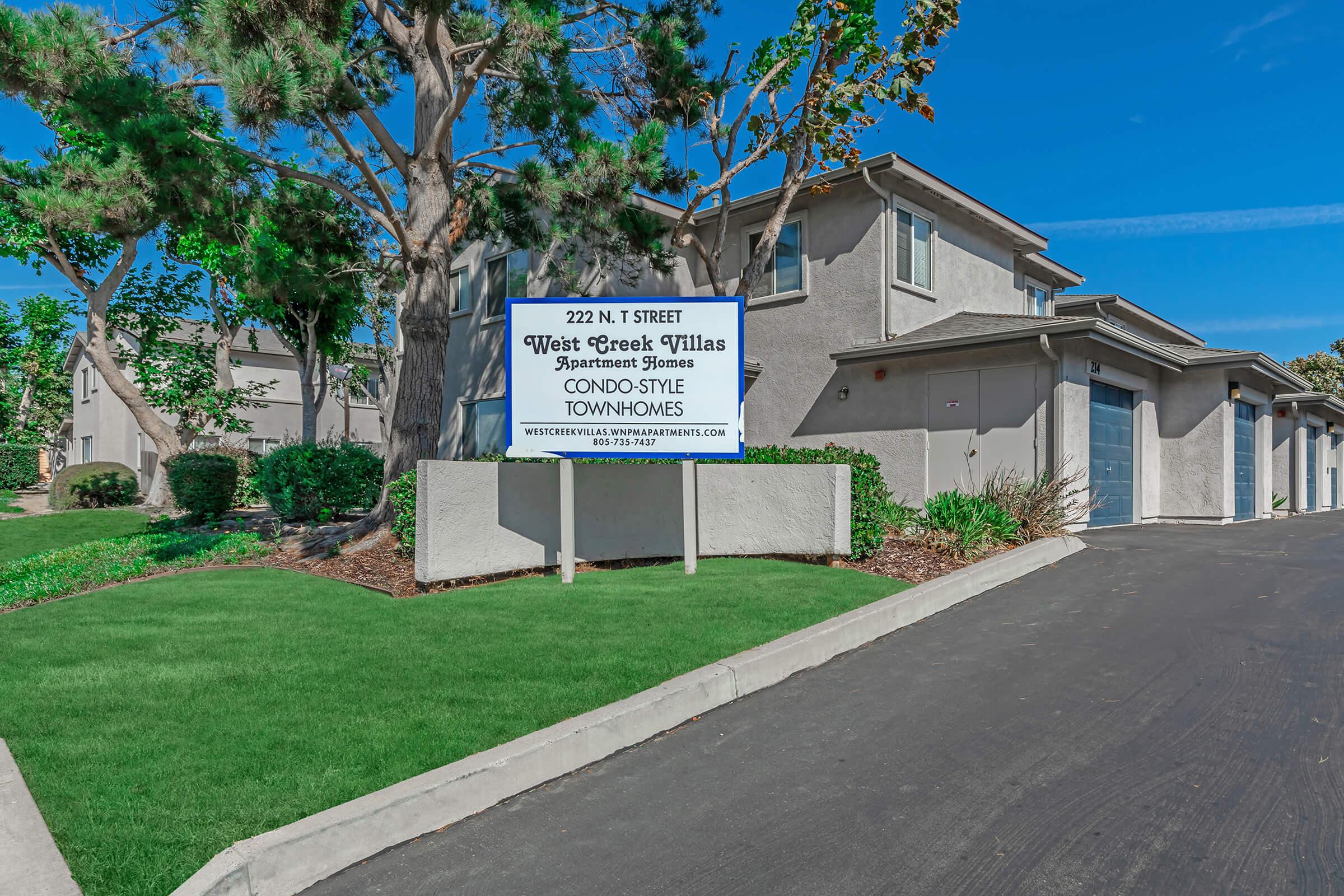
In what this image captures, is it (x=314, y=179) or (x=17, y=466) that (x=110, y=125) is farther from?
(x=17, y=466)

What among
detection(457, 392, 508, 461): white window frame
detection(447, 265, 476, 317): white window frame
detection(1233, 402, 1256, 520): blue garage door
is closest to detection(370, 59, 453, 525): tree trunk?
detection(457, 392, 508, 461): white window frame

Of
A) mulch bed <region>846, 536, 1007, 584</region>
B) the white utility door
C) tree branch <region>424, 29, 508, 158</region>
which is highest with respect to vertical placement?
tree branch <region>424, 29, 508, 158</region>

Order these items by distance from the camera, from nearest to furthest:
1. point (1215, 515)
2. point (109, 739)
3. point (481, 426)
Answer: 1. point (109, 739)
2. point (1215, 515)
3. point (481, 426)

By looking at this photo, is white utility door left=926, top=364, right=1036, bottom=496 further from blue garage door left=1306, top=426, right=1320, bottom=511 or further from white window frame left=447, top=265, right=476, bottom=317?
blue garage door left=1306, top=426, right=1320, bottom=511

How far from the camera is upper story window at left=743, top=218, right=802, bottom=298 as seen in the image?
15.4 m

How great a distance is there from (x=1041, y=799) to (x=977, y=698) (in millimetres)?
1471

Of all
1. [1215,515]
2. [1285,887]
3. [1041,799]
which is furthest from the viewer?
[1215,515]

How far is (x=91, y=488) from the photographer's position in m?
23.0

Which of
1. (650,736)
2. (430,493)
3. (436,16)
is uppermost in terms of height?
(436,16)

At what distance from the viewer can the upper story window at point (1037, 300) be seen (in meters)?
19.2

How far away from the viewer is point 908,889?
9.46 ft

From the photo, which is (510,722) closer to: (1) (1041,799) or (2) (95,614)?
(1) (1041,799)

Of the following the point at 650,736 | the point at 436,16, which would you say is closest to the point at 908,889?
the point at 650,736

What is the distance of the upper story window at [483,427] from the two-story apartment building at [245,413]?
457 inches
